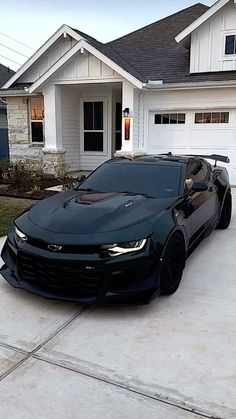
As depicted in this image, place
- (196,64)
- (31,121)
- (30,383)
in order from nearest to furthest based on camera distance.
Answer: (30,383) < (196,64) < (31,121)

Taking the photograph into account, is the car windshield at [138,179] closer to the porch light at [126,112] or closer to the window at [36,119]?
the porch light at [126,112]

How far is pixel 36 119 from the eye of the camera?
13594mm

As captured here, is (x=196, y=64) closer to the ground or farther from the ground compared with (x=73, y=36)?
closer to the ground

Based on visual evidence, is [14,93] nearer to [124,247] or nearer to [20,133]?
[20,133]

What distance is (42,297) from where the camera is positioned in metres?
3.79

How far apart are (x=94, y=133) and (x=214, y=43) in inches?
204

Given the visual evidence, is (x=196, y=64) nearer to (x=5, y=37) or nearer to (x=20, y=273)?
(x=20, y=273)

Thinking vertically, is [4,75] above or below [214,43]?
above

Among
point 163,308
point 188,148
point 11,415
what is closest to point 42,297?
point 163,308

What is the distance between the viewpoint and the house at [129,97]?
11359mm

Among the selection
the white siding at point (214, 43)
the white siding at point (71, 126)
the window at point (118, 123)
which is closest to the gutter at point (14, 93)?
the white siding at point (71, 126)

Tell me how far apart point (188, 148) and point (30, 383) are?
10.1 meters

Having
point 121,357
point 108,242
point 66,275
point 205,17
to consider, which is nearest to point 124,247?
point 108,242

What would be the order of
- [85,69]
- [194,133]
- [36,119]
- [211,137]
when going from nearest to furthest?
[211,137] → [194,133] → [85,69] → [36,119]
